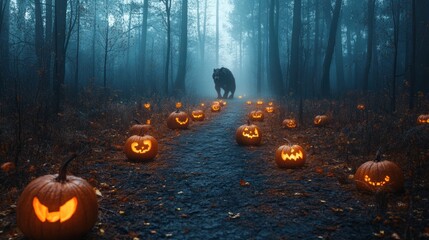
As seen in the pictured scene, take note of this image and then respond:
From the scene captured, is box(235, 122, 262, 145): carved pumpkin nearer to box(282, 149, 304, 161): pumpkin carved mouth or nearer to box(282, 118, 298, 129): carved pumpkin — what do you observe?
box(282, 149, 304, 161): pumpkin carved mouth

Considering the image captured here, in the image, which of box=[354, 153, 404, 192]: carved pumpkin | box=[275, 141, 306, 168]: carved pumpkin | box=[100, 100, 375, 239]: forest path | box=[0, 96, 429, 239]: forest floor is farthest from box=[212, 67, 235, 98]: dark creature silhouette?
box=[354, 153, 404, 192]: carved pumpkin

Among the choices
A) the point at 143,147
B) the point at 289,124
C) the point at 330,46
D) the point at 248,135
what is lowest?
the point at 143,147

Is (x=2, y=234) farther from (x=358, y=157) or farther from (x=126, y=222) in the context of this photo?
(x=358, y=157)

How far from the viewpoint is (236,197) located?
442cm

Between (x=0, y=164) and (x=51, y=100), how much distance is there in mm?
5266

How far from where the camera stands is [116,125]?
9445 millimetres

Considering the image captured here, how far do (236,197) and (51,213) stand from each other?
2.42 meters

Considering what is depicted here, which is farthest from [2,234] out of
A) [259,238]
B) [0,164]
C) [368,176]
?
[368,176]

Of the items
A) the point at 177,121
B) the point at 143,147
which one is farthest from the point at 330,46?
the point at 143,147

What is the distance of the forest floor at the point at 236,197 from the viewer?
10.9 feet

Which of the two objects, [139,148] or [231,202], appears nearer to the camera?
[231,202]

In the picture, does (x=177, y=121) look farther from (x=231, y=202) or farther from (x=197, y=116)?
(x=231, y=202)

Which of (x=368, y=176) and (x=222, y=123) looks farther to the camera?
(x=222, y=123)

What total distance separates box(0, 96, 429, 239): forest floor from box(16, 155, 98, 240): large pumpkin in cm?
28
